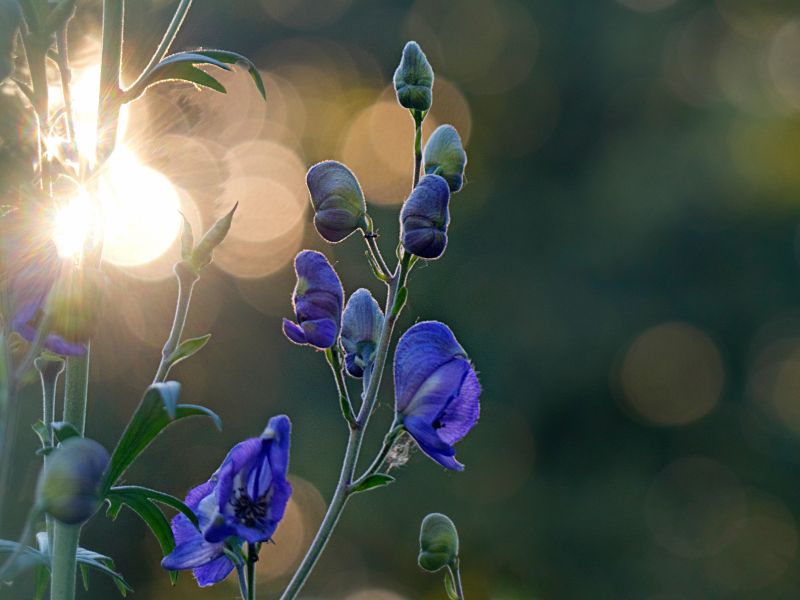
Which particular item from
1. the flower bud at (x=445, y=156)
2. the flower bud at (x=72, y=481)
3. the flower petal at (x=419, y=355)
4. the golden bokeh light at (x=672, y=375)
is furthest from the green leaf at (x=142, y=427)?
the golden bokeh light at (x=672, y=375)

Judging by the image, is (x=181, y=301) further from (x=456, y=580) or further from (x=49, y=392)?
(x=456, y=580)

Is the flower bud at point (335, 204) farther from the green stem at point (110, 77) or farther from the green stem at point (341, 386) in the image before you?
the green stem at point (110, 77)

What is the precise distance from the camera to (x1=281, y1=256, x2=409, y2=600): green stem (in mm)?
906

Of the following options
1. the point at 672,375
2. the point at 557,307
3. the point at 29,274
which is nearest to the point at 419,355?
the point at 29,274

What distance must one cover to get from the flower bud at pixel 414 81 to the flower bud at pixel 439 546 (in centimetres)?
44

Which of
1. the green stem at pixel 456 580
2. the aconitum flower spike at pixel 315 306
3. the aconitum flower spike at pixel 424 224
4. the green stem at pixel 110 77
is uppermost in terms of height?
the green stem at pixel 110 77

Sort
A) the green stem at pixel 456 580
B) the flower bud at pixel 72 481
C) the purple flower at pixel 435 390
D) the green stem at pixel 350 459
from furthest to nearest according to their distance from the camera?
the green stem at pixel 456 580
the purple flower at pixel 435 390
the green stem at pixel 350 459
the flower bud at pixel 72 481

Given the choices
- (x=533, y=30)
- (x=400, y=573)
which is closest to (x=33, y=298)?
(x=400, y=573)

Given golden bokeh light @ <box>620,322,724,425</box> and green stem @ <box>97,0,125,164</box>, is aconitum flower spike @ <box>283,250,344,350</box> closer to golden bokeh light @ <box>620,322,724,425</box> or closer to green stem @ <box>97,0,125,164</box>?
green stem @ <box>97,0,125,164</box>

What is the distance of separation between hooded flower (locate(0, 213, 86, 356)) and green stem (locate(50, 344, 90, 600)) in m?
0.02

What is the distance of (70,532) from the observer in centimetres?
86

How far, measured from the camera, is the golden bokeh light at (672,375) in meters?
7.56

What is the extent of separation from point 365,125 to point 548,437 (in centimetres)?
249

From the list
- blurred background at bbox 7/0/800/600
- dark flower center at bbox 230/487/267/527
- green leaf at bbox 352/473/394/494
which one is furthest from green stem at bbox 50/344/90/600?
blurred background at bbox 7/0/800/600
